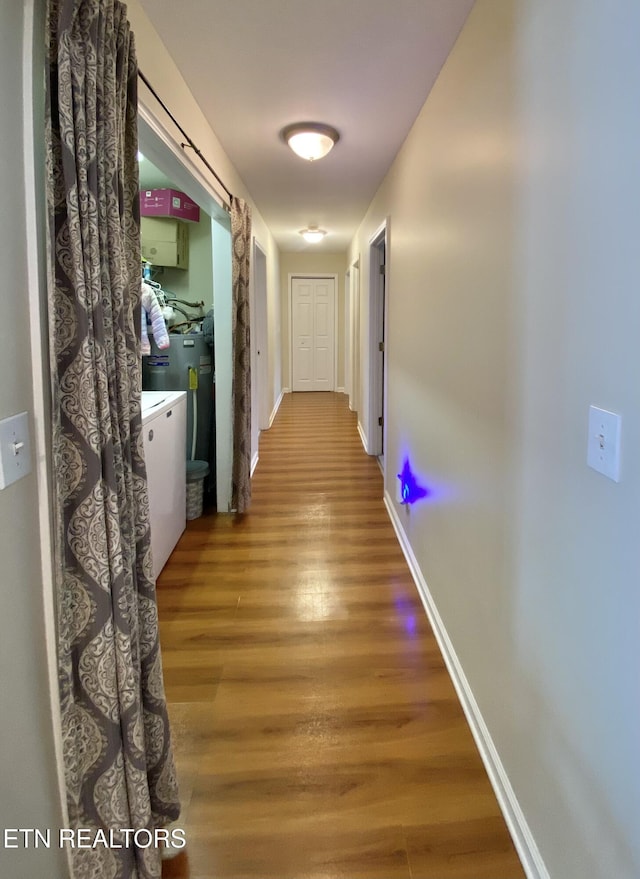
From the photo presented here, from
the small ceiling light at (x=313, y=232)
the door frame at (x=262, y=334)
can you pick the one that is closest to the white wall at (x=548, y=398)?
the door frame at (x=262, y=334)

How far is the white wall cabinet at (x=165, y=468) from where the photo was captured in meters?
2.51

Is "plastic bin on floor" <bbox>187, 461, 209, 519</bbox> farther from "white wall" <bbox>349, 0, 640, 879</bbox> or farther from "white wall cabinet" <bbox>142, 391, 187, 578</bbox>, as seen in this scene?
"white wall" <bbox>349, 0, 640, 879</bbox>

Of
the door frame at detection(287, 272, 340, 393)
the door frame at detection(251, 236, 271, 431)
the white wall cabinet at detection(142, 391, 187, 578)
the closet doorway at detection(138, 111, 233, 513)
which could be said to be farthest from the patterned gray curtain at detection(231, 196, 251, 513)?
the door frame at detection(287, 272, 340, 393)

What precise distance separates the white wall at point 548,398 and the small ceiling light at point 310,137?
2.84 ft

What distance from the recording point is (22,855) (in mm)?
931

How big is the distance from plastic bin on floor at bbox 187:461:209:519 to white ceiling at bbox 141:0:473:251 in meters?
2.00

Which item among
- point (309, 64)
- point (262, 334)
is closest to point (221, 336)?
point (309, 64)

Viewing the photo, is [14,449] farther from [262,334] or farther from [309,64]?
[262,334]

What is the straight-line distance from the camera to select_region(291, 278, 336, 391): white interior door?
8336mm

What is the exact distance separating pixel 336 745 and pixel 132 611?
91 cm

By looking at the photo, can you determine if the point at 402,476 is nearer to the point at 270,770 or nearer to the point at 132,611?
the point at 270,770

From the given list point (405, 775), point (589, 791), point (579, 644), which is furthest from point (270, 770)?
point (579, 644)

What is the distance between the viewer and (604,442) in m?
0.91

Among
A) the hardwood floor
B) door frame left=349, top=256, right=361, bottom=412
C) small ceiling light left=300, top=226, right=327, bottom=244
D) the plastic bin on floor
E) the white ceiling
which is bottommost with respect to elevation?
the hardwood floor
